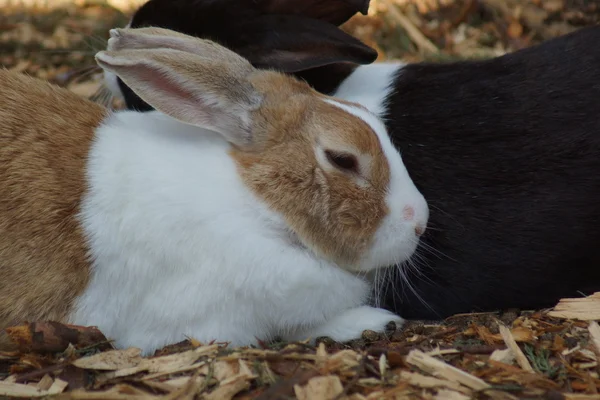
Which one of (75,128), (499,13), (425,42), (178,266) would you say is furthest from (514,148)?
(499,13)

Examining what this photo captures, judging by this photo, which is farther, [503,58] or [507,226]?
[503,58]

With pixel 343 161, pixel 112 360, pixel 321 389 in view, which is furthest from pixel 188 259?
pixel 321 389

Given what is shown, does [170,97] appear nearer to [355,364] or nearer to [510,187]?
[355,364]

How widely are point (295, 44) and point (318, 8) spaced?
340mm

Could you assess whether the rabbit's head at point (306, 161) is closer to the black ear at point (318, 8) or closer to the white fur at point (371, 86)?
the white fur at point (371, 86)

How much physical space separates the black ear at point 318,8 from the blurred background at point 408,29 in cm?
193

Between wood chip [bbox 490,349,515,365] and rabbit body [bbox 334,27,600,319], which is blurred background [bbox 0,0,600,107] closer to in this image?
rabbit body [bbox 334,27,600,319]

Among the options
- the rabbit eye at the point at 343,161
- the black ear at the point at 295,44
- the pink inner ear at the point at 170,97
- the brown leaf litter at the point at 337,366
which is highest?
the black ear at the point at 295,44

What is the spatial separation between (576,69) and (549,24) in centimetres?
331

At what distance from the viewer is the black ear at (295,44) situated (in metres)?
4.11

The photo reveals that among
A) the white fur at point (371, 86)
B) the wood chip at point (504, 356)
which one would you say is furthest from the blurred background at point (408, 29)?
the wood chip at point (504, 356)

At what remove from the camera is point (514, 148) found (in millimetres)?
3512

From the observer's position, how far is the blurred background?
21.2 ft

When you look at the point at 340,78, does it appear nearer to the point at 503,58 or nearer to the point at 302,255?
the point at 503,58
